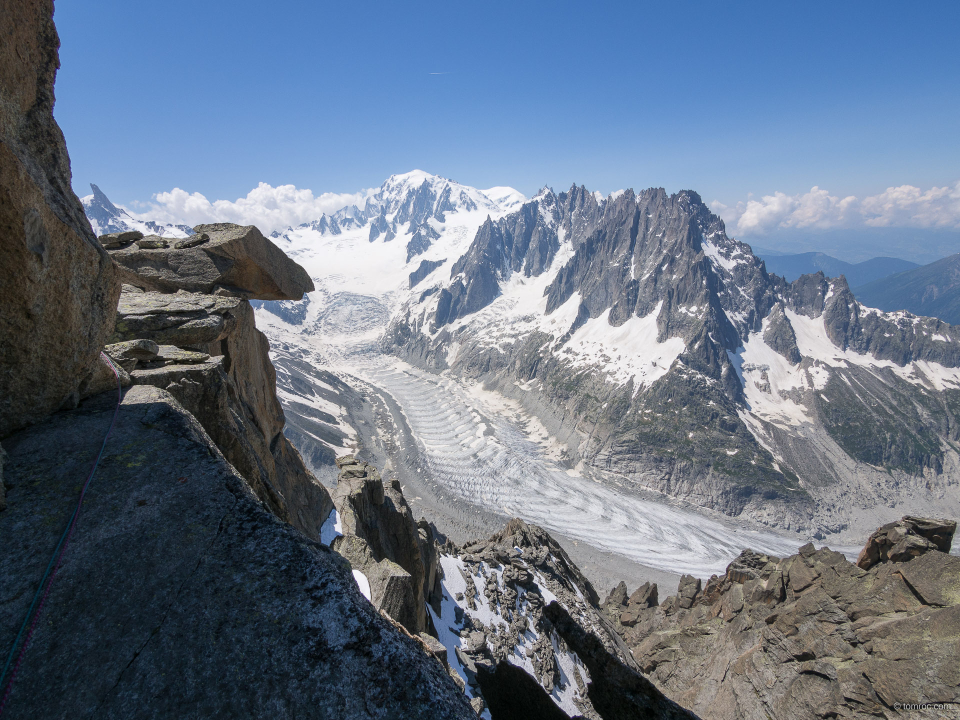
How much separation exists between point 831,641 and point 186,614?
39.5 metres

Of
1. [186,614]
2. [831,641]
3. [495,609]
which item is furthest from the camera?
[495,609]

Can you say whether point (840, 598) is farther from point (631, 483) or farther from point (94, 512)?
point (631, 483)

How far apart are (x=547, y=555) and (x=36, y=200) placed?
5364cm

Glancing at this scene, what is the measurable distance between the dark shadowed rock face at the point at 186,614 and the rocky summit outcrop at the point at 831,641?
110 feet

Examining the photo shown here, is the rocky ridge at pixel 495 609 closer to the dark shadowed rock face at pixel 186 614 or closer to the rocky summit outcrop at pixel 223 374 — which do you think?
the dark shadowed rock face at pixel 186 614

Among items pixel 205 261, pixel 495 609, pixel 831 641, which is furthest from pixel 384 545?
pixel 831 641

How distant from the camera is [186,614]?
5184 millimetres

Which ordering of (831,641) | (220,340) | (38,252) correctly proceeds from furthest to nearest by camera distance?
1. (831,641)
2. (220,340)
3. (38,252)

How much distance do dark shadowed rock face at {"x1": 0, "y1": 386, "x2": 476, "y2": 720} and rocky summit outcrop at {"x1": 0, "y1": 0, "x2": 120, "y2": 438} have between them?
76.7 inches

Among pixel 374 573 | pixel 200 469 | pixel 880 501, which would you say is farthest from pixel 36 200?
pixel 880 501

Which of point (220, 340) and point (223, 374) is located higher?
point (223, 374)

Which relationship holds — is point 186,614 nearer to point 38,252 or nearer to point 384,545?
point 38,252

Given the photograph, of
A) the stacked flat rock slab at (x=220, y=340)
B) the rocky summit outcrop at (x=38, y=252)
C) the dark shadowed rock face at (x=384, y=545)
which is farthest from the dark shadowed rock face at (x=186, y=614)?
the dark shadowed rock face at (x=384, y=545)

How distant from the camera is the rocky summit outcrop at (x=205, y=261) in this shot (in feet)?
68.5
